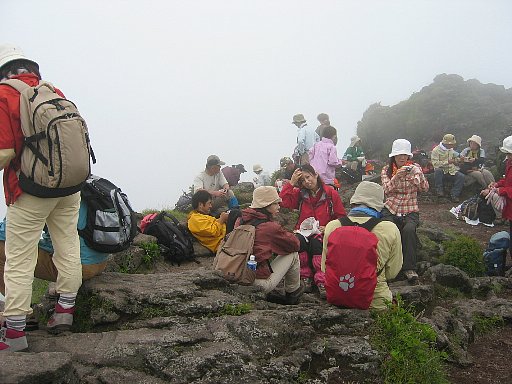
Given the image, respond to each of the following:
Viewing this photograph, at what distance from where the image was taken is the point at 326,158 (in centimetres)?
1241

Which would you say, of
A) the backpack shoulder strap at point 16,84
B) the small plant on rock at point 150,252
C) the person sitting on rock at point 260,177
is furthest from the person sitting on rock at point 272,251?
the person sitting on rock at point 260,177

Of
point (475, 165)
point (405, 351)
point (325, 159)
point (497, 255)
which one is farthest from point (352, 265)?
point (475, 165)

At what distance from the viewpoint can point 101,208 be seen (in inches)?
214

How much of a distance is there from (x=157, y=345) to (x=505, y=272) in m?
8.92

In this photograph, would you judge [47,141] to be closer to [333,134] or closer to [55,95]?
[55,95]

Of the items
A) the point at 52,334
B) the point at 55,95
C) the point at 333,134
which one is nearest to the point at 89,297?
the point at 52,334

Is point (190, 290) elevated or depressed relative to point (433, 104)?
depressed

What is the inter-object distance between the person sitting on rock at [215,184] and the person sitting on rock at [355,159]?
8.59 metres

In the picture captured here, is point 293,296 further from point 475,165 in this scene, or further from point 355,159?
point 355,159

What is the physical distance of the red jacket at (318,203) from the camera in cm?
889

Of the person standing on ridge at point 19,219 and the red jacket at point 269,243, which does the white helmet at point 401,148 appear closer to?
the red jacket at point 269,243

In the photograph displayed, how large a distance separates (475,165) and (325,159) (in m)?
7.70

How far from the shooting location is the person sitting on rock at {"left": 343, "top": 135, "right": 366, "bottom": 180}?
19.7 meters

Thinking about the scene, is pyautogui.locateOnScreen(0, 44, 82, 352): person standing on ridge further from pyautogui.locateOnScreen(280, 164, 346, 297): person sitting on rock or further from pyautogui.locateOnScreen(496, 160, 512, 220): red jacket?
pyautogui.locateOnScreen(496, 160, 512, 220): red jacket
